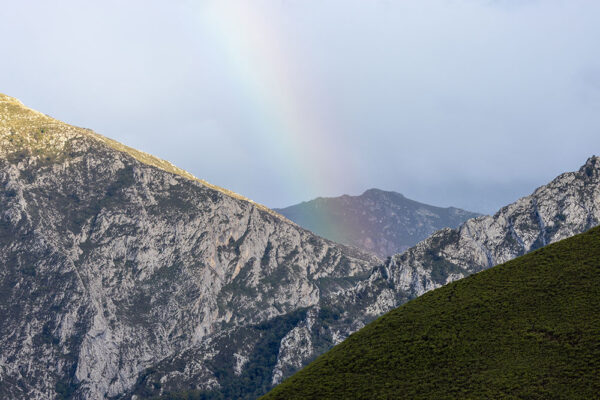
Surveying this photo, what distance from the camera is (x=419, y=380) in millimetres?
114250

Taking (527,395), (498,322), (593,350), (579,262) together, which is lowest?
(527,395)

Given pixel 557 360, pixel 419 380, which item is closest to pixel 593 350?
pixel 557 360

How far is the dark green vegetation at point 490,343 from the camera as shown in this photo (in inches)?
4149

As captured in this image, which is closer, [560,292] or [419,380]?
[419,380]

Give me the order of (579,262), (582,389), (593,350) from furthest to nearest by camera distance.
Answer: (579,262)
(593,350)
(582,389)

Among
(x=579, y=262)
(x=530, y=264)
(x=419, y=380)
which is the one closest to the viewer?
(x=419, y=380)

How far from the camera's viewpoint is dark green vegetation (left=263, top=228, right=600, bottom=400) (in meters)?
105

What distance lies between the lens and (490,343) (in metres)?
118

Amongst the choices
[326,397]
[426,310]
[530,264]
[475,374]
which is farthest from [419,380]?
[530,264]

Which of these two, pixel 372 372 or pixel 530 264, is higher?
pixel 530 264

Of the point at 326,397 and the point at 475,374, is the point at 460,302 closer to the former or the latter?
the point at 475,374

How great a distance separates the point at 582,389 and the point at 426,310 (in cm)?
4584

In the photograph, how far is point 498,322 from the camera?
406 ft

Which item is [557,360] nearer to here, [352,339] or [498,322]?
[498,322]
